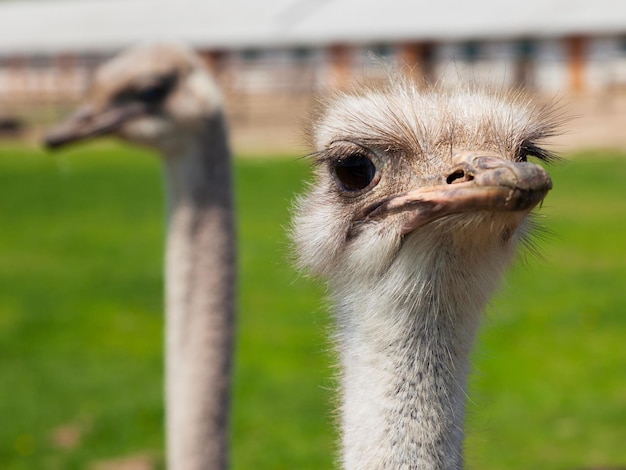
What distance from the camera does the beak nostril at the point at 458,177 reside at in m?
1.73

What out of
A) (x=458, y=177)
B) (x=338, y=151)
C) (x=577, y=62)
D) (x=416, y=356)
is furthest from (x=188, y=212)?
(x=577, y=62)

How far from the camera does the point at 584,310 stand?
8.61 m

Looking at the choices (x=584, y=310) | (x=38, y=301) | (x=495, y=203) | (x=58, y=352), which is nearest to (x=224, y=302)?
(x=495, y=203)

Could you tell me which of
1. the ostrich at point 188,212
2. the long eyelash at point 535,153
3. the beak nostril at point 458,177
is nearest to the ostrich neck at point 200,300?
the ostrich at point 188,212

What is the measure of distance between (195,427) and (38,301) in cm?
661

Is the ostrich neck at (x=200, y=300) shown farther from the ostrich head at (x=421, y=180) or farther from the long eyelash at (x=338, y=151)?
the long eyelash at (x=338, y=151)

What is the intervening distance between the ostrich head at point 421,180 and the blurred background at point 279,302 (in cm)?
21

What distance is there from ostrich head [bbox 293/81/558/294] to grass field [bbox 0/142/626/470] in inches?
10.6

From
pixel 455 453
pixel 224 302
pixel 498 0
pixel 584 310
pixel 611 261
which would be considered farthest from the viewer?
pixel 498 0

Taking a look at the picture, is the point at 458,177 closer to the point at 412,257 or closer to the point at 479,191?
the point at 479,191

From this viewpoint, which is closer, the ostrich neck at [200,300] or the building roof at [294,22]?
the ostrich neck at [200,300]

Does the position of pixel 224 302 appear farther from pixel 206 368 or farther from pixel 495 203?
pixel 495 203

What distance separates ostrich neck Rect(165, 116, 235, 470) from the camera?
315cm

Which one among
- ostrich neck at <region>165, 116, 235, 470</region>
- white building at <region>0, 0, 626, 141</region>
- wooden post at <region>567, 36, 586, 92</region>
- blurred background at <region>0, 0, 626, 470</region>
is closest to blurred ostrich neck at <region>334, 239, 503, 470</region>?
blurred background at <region>0, 0, 626, 470</region>
